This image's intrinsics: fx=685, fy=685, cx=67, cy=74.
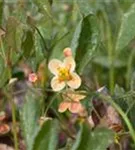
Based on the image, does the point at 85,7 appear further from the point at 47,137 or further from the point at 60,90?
the point at 47,137

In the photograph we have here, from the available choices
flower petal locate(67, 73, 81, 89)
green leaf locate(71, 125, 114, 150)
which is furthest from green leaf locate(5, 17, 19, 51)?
green leaf locate(71, 125, 114, 150)

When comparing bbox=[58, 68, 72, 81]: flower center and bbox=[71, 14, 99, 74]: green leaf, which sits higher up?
bbox=[71, 14, 99, 74]: green leaf

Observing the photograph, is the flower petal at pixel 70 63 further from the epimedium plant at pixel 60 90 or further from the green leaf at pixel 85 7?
the green leaf at pixel 85 7

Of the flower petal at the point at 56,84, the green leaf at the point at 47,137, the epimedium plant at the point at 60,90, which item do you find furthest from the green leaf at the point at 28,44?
the green leaf at the point at 47,137

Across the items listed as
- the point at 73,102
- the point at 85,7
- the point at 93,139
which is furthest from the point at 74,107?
the point at 85,7

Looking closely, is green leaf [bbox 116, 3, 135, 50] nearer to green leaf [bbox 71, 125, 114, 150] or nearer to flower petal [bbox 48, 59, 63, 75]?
flower petal [bbox 48, 59, 63, 75]

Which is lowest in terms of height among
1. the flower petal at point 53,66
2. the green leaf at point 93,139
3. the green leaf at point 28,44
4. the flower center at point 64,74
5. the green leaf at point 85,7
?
the green leaf at point 93,139

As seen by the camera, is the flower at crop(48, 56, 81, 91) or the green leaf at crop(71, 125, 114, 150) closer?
the green leaf at crop(71, 125, 114, 150)

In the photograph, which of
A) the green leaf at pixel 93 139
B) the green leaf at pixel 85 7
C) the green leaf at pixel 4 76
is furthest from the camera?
the green leaf at pixel 85 7
